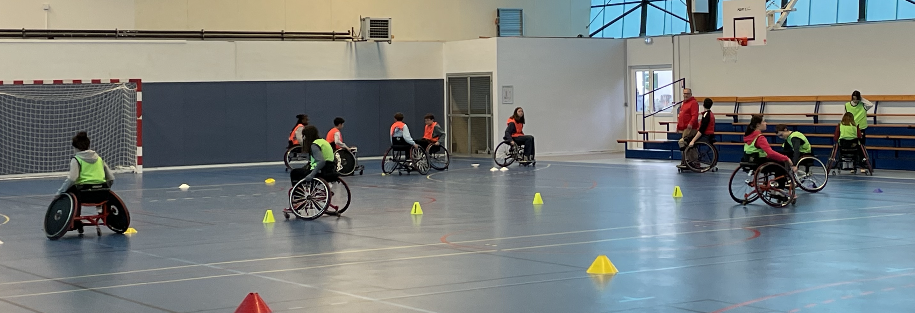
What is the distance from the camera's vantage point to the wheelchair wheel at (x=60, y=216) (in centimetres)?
1219

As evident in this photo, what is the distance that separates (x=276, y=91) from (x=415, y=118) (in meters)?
3.94

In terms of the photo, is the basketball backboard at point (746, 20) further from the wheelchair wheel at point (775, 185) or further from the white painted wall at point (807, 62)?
the wheelchair wheel at point (775, 185)

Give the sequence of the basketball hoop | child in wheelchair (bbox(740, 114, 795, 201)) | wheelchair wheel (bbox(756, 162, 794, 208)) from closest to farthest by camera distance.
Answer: wheelchair wheel (bbox(756, 162, 794, 208)), child in wheelchair (bbox(740, 114, 795, 201)), the basketball hoop

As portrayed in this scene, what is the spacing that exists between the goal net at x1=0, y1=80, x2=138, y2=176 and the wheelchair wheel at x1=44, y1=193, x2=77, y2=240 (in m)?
11.9

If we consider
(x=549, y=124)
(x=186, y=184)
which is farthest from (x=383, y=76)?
(x=186, y=184)

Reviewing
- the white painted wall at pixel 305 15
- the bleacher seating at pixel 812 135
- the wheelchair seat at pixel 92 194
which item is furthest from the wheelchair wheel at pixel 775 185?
the white painted wall at pixel 305 15

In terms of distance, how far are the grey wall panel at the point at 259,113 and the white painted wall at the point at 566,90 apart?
2.63m

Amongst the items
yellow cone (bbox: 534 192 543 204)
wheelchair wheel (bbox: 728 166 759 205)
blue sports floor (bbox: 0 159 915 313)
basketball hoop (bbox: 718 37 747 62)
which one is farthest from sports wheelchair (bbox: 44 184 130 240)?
basketball hoop (bbox: 718 37 747 62)

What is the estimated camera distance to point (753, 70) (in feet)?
82.6

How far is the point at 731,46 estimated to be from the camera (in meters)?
23.0

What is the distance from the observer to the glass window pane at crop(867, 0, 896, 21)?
83.5ft

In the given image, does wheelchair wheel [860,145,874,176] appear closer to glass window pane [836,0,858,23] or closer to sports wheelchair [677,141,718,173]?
sports wheelchair [677,141,718,173]

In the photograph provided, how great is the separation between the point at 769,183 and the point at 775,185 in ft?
0.38

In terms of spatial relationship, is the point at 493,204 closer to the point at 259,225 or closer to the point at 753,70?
the point at 259,225
